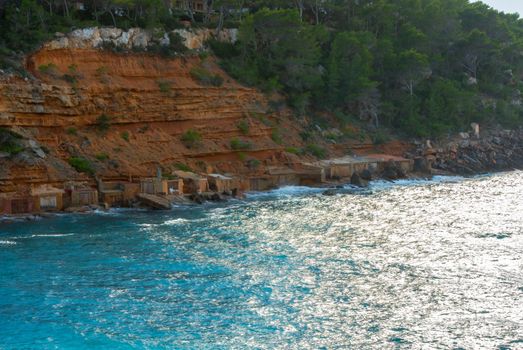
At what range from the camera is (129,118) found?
4938 cm

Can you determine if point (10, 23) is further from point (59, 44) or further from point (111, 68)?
point (111, 68)

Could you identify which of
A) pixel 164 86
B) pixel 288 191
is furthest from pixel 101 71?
pixel 288 191

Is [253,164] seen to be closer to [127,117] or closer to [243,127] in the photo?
[243,127]

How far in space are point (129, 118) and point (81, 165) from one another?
728 centimetres

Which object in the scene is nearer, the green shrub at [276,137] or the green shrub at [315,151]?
the green shrub at [276,137]

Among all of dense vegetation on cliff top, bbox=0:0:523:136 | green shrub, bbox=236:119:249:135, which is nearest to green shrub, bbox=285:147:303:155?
green shrub, bbox=236:119:249:135

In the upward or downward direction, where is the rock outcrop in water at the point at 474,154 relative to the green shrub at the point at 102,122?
downward

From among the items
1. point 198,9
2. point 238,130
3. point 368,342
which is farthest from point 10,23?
point 368,342

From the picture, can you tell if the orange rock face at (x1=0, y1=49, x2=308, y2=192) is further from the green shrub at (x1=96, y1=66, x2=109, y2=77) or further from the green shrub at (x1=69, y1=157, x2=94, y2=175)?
the green shrub at (x1=69, y1=157, x2=94, y2=175)

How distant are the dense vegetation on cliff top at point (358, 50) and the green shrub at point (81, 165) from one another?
8571mm

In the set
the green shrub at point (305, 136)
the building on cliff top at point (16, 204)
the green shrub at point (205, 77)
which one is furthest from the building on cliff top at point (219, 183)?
the green shrub at point (305, 136)

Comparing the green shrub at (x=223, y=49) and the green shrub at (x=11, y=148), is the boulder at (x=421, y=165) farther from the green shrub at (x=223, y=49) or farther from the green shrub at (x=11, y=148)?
the green shrub at (x=11, y=148)

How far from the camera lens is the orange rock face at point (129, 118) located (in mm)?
43156

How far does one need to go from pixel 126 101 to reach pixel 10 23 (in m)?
10.7
